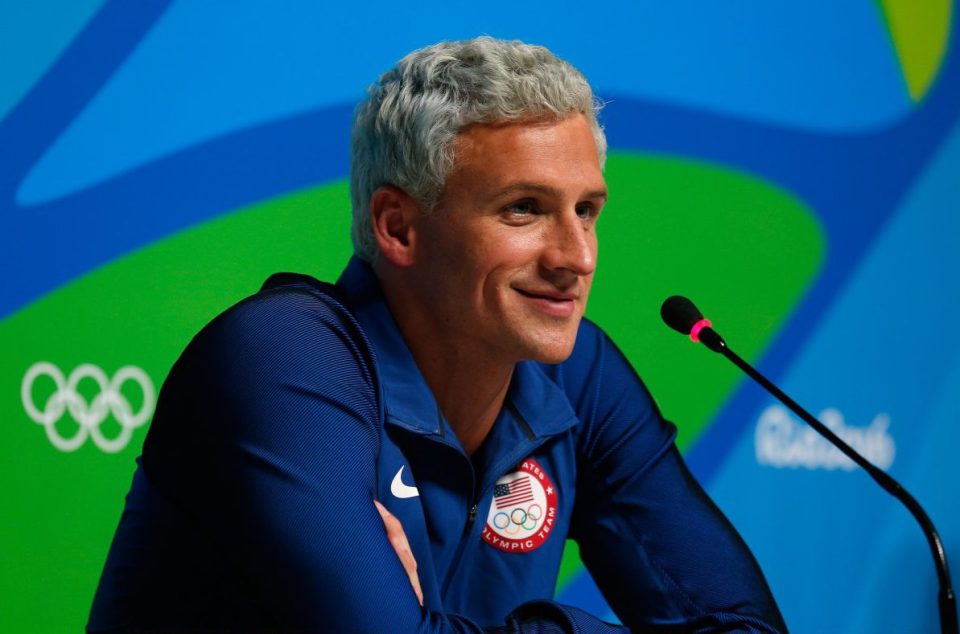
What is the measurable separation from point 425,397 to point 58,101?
0.72 metres

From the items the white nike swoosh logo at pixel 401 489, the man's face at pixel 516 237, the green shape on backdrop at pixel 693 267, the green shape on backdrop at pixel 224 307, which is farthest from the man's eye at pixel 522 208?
the green shape on backdrop at pixel 693 267

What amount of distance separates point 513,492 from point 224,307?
612 mm

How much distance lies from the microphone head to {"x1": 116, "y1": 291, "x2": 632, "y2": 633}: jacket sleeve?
38 cm

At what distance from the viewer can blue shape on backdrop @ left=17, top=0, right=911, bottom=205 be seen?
1813 mm

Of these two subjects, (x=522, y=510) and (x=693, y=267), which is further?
(x=693, y=267)

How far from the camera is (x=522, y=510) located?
1.58 m

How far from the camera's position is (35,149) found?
1729 mm

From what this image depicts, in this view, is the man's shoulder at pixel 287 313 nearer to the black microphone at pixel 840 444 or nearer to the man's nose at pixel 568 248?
the man's nose at pixel 568 248

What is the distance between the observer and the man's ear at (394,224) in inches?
58.9

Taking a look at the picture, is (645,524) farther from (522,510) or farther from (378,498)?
(378,498)

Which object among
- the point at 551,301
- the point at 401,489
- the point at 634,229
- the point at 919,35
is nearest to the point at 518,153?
the point at 551,301

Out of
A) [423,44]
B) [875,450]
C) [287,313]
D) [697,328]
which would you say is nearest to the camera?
[287,313]

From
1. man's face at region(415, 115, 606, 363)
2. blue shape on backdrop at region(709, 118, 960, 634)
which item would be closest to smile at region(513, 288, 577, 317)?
man's face at region(415, 115, 606, 363)

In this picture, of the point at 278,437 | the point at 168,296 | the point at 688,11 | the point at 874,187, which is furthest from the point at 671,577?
the point at 874,187
